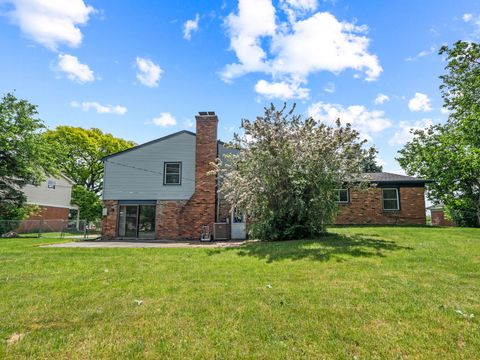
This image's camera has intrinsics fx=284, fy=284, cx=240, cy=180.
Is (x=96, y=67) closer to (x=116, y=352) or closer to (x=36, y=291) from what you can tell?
(x=36, y=291)

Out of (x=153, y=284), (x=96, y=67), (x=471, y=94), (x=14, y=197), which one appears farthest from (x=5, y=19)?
(x=471, y=94)

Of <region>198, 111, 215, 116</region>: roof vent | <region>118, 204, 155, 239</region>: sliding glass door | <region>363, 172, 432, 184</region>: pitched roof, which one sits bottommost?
<region>118, 204, 155, 239</region>: sliding glass door

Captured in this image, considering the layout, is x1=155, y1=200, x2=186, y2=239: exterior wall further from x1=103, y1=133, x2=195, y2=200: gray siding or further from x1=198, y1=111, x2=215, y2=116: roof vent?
x1=198, y1=111, x2=215, y2=116: roof vent

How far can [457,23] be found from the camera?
13.5 metres

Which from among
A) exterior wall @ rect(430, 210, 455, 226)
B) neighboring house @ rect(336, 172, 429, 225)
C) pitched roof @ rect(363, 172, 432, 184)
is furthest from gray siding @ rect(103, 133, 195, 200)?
exterior wall @ rect(430, 210, 455, 226)

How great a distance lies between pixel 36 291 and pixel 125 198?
12.1 m

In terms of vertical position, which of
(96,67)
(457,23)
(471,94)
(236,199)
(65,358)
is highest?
(457,23)

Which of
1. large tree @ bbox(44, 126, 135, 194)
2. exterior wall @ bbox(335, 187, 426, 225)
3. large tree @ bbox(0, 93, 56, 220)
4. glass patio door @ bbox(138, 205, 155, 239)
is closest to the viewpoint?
glass patio door @ bbox(138, 205, 155, 239)

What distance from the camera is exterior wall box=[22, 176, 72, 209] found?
26.2m

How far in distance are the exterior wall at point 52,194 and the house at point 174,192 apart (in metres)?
14.1

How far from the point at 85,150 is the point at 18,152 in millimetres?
12527

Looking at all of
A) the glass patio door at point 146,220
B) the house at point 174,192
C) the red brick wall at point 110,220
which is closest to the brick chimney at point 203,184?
the house at point 174,192

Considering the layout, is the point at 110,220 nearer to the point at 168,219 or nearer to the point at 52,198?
the point at 168,219

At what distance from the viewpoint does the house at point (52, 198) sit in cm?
2636
